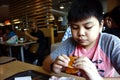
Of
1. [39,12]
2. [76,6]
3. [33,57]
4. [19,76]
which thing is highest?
[39,12]

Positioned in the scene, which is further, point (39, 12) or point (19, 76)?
point (39, 12)

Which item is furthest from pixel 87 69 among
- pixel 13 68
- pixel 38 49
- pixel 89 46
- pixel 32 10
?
pixel 32 10

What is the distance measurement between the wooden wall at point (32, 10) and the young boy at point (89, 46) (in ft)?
22.5

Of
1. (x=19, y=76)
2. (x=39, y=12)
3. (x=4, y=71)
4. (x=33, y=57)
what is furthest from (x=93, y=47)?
(x=39, y=12)

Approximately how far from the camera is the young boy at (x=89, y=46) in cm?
99

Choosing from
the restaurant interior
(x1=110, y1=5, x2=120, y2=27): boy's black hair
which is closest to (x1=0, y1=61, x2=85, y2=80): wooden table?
(x1=110, y1=5, x2=120, y2=27): boy's black hair

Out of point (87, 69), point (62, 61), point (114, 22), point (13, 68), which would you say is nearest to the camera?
point (87, 69)

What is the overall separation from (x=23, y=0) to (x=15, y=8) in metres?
1.17

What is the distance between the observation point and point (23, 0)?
32.6ft

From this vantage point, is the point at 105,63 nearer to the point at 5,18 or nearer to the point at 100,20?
the point at 100,20

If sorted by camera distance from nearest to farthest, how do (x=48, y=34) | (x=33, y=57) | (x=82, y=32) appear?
1. (x=82, y=32)
2. (x=33, y=57)
3. (x=48, y=34)

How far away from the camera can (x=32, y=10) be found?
9234mm

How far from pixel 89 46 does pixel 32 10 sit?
8.30 metres

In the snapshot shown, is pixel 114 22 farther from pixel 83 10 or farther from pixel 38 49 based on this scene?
pixel 38 49
